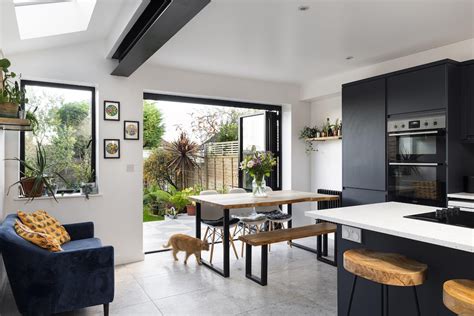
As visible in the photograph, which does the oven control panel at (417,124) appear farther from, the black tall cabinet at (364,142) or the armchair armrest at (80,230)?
the armchair armrest at (80,230)

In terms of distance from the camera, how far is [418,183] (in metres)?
3.51

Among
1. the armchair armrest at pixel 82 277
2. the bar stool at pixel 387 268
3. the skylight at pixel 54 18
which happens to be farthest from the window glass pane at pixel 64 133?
the bar stool at pixel 387 268

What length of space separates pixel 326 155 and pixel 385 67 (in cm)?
169

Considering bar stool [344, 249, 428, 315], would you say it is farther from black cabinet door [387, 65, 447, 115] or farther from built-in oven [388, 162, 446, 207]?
black cabinet door [387, 65, 447, 115]

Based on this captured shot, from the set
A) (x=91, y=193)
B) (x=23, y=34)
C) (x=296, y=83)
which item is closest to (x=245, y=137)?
(x=296, y=83)

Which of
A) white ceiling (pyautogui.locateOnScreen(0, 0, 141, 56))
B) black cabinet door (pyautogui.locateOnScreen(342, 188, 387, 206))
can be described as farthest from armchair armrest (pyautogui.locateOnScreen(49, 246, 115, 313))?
black cabinet door (pyautogui.locateOnScreen(342, 188, 387, 206))

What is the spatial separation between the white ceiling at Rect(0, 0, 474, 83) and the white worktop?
1711 mm

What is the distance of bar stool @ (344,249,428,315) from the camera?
165 centimetres

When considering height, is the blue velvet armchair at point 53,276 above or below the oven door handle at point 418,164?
below

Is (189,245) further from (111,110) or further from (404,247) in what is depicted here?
(404,247)

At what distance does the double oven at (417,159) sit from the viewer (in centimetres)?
328

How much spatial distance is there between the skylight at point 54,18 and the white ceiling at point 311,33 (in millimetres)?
870

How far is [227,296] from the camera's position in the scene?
3023 mm

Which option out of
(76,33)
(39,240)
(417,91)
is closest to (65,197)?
(39,240)
